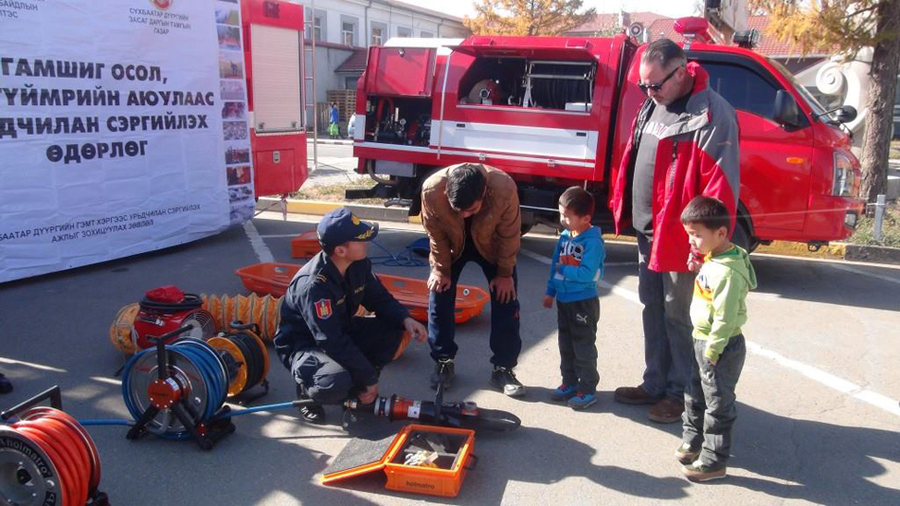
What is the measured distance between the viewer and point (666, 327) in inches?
167

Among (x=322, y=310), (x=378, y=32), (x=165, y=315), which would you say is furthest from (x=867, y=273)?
(x=378, y=32)

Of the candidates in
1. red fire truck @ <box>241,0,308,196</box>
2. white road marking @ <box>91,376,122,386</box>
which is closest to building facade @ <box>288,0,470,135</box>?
red fire truck @ <box>241,0,308,196</box>

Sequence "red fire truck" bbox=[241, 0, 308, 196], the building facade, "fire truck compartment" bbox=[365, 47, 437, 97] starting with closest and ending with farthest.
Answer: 1. "fire truck compartment" bbox=[365, 47, 437, 97]
2. "red fire truck" bbox=[241, 0, 308, 196]
3. the building facade

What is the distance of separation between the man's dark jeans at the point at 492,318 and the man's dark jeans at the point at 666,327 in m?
0.82

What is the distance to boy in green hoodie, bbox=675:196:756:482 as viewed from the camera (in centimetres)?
346

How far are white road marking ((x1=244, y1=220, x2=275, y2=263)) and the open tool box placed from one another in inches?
202

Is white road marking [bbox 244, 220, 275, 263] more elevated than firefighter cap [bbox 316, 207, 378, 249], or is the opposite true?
firefighter cap [bbox 316, 207, 378, 249]

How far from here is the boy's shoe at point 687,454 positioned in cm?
377

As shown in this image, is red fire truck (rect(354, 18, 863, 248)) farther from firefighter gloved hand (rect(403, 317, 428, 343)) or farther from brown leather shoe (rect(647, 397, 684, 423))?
firefighter gloved hand (rect(403, 317, 428, 343))

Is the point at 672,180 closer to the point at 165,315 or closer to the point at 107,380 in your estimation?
the point at 165,315

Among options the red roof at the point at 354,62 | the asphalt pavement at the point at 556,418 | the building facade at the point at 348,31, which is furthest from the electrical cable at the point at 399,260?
the red roof at the point at 354,62

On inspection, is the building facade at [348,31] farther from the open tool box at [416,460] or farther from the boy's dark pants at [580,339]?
the open tool box at [416,460]

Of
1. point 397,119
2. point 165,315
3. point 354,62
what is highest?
point 354,62

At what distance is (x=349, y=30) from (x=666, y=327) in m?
42.0
